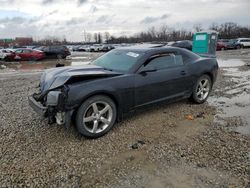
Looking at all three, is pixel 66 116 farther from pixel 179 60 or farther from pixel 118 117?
pixel 179 60

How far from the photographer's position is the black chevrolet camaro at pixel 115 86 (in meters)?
3.90

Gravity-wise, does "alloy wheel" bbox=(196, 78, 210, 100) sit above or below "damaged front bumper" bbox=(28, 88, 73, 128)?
below

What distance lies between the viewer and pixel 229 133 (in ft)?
14.4

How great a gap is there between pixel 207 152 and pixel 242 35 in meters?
70.2

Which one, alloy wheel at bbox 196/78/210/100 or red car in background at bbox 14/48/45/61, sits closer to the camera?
alloy wheel at bbox 196/78/210/100

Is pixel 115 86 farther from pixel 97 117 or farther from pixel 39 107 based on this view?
pixel 39 107

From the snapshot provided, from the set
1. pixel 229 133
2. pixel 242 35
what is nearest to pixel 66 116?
pixel 229 133

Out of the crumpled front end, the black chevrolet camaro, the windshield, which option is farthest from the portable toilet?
the crumpled front end

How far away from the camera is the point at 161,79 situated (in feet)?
16.4

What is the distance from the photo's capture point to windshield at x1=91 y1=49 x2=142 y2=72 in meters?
4.78

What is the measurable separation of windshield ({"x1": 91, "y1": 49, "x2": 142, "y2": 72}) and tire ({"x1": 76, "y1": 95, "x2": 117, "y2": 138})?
846mm

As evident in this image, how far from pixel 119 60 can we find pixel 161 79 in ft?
3.12

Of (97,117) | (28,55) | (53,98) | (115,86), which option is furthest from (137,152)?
(28,55)

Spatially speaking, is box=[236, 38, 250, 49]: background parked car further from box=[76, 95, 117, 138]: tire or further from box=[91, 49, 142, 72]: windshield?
box=[76, 95, 117, 138]: tire
